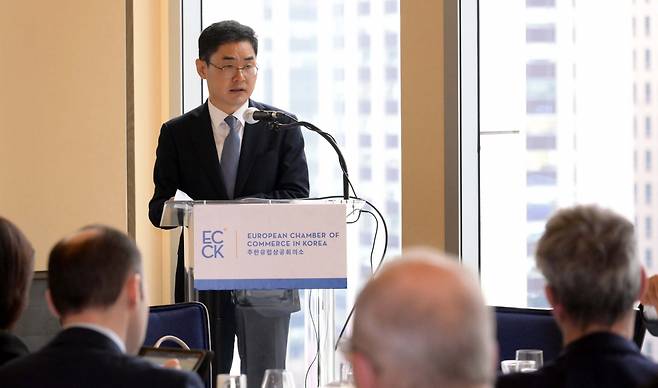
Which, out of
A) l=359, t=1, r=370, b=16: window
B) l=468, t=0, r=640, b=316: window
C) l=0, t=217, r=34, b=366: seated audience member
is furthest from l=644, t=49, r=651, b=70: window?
l=0, t=217, r=34, b=366: seated audience member

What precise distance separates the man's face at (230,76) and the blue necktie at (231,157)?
12 centimetres

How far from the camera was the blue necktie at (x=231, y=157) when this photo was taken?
17.0 feet

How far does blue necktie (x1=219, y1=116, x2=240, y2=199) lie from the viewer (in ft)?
17.0

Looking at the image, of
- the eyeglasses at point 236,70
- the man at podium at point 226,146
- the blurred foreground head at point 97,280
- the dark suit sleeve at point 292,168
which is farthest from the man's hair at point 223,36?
the blurred foreground head at point 97,280

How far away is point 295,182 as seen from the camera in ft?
16.7

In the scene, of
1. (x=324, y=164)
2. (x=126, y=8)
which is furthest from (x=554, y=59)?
(x=126, y=8)

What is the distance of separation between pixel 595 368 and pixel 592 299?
0.15 metres

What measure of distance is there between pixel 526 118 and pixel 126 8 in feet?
8.34

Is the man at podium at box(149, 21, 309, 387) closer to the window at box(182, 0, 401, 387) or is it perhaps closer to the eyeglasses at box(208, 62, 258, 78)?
the eyeglasses at box(208, 62, 258, 78)

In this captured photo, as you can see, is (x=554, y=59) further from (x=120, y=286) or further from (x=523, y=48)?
(x=120, y=286)

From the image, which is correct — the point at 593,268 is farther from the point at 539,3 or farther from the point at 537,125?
the point at 539,3

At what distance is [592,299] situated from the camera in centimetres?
237

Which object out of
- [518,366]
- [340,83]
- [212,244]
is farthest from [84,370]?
[340,83]

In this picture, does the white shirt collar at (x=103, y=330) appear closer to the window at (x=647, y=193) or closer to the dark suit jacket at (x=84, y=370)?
the dark suit jacket at (x=84, y=370)
